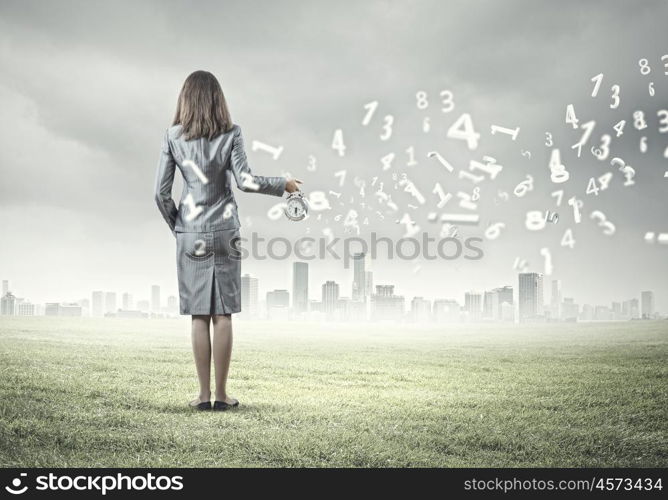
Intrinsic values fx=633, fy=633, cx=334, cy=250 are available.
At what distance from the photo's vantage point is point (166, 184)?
5.51 meters

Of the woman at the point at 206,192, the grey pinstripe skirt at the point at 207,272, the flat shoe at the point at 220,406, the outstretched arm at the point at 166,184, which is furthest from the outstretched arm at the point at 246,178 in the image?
the flat shoe at the point at 220,406

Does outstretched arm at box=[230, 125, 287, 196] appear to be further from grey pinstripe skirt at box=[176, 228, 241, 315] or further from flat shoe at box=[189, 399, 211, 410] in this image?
flat shoe at box=[189, 399, 211, 410]

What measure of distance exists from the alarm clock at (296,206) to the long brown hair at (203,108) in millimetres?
815

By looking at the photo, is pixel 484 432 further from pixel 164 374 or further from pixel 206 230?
pixel 164 374

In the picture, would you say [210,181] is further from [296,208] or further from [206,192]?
[296,208]

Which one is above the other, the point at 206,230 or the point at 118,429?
the point at 206,230

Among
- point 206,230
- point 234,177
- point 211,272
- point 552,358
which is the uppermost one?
point 234,177

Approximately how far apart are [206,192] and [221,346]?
4.43 ft

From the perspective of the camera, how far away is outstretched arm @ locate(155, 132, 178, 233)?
548 cm

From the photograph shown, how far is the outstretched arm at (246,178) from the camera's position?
5.39 meters

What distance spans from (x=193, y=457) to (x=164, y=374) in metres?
4.17
